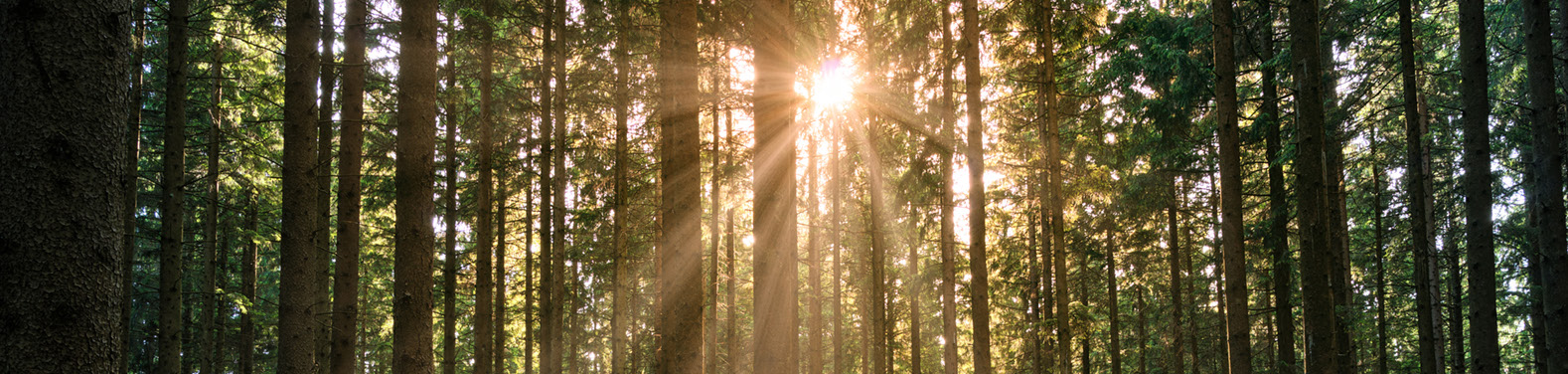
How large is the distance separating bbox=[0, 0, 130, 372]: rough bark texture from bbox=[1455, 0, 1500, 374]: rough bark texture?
44.9ft

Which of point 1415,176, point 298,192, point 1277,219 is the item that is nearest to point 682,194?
point 298,192

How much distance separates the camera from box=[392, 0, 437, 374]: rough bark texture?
6754mm

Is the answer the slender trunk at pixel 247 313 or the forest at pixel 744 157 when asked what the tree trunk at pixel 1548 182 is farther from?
the slender trunk at pixel 247 313

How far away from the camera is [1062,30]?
41.9 feet

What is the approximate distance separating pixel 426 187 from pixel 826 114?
13.3 metres

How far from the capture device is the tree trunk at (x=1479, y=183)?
9.39 metres

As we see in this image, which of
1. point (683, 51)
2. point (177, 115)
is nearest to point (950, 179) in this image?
point (683, 51)

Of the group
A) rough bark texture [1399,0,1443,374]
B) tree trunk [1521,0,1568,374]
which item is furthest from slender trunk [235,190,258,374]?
tree trunk [1521,0,1568,374]

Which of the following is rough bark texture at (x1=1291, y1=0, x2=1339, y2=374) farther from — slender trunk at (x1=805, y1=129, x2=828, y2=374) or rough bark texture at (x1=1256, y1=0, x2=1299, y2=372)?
slender trunk at (x1=805, y1=129, x2=828, y2=374)

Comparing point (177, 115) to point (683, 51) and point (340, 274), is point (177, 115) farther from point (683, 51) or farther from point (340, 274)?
point (683, 51)

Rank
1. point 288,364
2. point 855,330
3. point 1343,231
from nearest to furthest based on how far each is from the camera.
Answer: point 288,364 < point 1343,231 < point 855,330

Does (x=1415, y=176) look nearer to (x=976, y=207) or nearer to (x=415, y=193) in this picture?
(x=976, y=207)

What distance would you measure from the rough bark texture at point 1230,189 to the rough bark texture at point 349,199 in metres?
11.3

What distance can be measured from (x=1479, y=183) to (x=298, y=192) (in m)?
15.0
